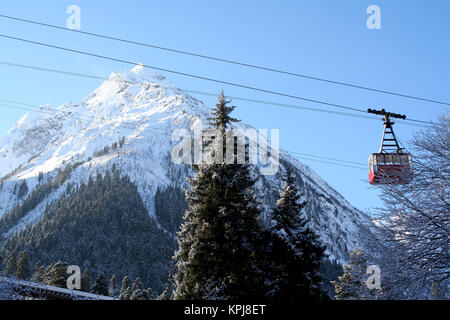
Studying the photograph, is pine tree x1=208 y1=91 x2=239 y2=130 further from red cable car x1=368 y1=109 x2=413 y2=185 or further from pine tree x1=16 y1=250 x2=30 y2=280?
pine tree x1=16 y1=250 x2=30 y2=280

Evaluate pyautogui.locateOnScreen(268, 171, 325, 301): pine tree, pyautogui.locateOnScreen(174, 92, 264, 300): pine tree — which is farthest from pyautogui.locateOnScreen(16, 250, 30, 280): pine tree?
pyautogui.locateOnScreen(174, 92, 264, 300): pine tree

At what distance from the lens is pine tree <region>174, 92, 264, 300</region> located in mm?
21422

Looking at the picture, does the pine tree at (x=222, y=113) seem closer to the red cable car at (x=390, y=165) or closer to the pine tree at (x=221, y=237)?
the pine tree at (x=221, y=237)

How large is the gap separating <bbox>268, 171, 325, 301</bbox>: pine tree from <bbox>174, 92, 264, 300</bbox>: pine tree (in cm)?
185

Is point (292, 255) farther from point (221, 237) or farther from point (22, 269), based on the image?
point (22, 269)

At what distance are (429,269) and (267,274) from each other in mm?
10958

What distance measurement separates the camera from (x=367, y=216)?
17375mm

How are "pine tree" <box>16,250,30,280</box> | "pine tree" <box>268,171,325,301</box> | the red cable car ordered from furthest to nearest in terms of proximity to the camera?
1. "pine tree" <box>16,250,30,280</box>
2. "pine tree" <box>268,171,325,301</box>
3. the red cable car

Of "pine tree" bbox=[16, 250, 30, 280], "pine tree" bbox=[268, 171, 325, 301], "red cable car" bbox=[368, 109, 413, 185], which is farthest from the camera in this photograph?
"pine tree" bbox=[16, 250, 30, 280]

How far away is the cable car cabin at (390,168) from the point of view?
A: 16453 millimetres

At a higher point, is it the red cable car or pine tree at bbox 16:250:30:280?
the red cable car

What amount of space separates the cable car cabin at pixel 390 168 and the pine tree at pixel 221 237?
7634mm
